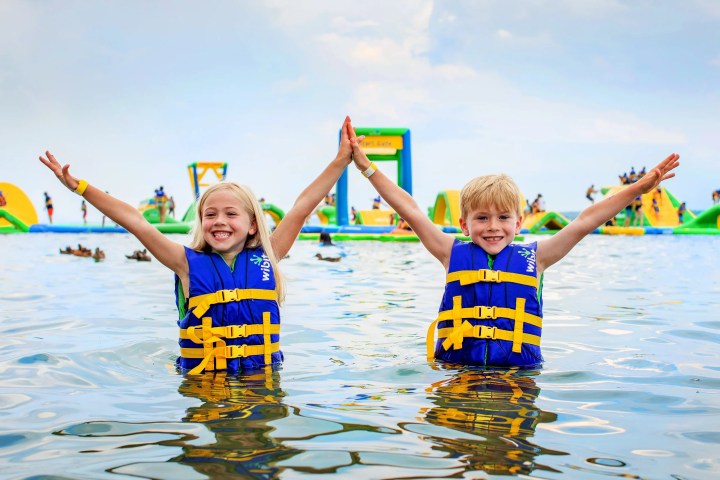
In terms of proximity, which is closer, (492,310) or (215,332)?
(215,332)

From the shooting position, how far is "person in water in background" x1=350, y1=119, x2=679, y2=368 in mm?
3881

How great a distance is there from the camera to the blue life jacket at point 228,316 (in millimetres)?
3723

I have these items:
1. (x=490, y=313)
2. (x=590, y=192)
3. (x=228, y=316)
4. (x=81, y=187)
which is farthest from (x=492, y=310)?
(x=590, y=192)

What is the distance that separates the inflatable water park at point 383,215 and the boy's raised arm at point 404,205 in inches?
548

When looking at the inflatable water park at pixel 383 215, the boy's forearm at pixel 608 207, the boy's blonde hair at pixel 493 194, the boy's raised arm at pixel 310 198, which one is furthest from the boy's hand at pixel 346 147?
the inflatable water park at pixel 383 215

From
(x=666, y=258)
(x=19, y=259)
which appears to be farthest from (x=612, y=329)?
(x=19, y=259)

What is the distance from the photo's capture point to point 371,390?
3504 mm

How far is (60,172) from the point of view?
367cm

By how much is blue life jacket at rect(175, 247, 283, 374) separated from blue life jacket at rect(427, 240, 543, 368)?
954 mm

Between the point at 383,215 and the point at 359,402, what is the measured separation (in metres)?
23.0

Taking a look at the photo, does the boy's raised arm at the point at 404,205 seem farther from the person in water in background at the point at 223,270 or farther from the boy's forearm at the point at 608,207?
the boy's forearm at the point at 608,207

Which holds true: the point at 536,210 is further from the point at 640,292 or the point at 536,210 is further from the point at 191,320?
the point at 191,320

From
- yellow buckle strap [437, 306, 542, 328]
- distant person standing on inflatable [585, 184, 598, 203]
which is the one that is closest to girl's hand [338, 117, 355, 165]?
yellow buckle strap [437, 306, 542, 328]

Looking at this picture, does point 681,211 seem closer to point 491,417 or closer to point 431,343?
point 431,343
